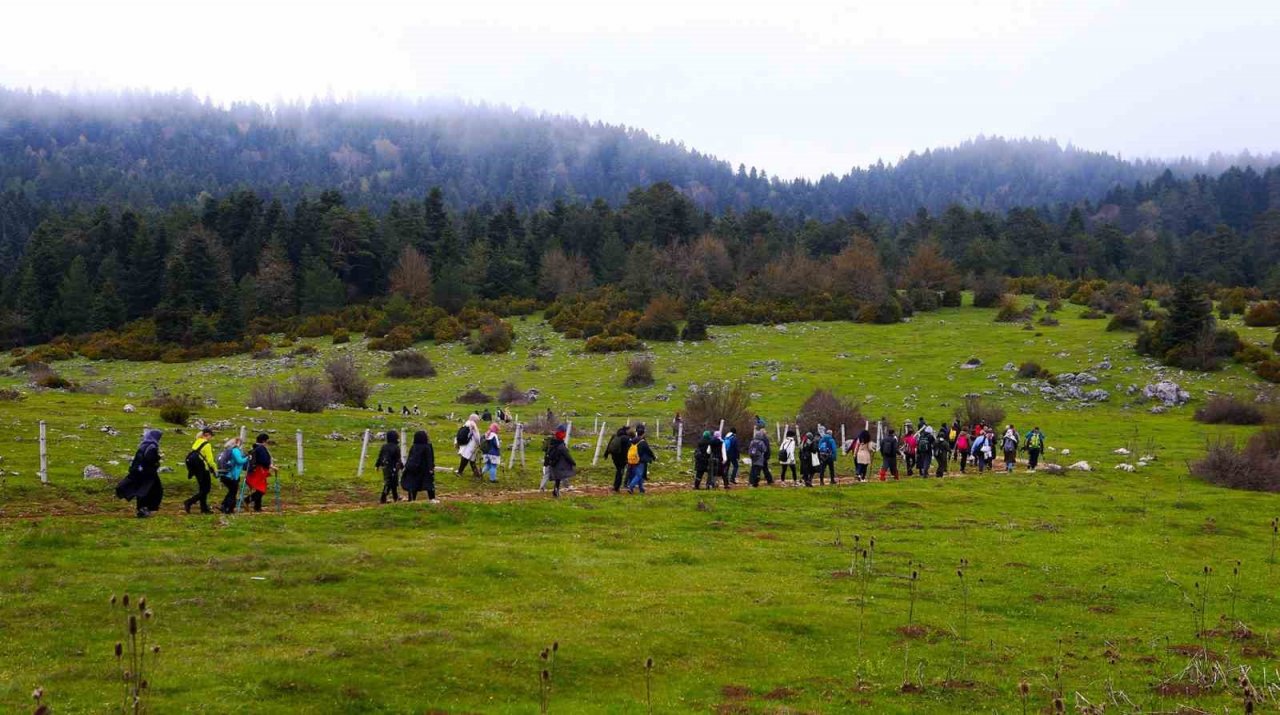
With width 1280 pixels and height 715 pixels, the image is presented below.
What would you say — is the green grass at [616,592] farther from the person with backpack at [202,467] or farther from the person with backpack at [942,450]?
the person with backpack at [942,450]

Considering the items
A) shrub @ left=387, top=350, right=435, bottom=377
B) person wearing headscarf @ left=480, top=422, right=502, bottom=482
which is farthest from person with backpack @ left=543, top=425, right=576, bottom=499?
shrub @ left=387, top=350, right=435, bottom=377

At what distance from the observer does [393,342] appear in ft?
252

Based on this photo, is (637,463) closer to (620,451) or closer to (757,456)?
(620,451)

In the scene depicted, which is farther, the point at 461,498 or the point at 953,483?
the point at 953,483

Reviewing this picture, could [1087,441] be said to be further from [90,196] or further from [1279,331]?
[90,196]

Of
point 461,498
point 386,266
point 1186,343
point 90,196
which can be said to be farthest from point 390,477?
point 90,196

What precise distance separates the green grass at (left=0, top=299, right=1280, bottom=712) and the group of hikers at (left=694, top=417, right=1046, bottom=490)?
198 centimetres

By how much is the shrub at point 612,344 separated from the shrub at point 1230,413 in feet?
129

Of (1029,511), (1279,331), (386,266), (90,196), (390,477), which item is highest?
(90,196)

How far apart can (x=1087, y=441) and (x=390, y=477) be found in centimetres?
3645

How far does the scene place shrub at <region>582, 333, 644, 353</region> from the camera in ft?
242

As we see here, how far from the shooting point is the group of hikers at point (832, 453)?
30.2 meters

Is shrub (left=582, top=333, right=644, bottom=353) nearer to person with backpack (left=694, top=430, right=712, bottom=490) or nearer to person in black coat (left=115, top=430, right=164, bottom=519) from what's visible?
person with backpack (left=694, top=430, right=712, bottom=490)

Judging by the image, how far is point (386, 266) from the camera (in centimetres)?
9950
